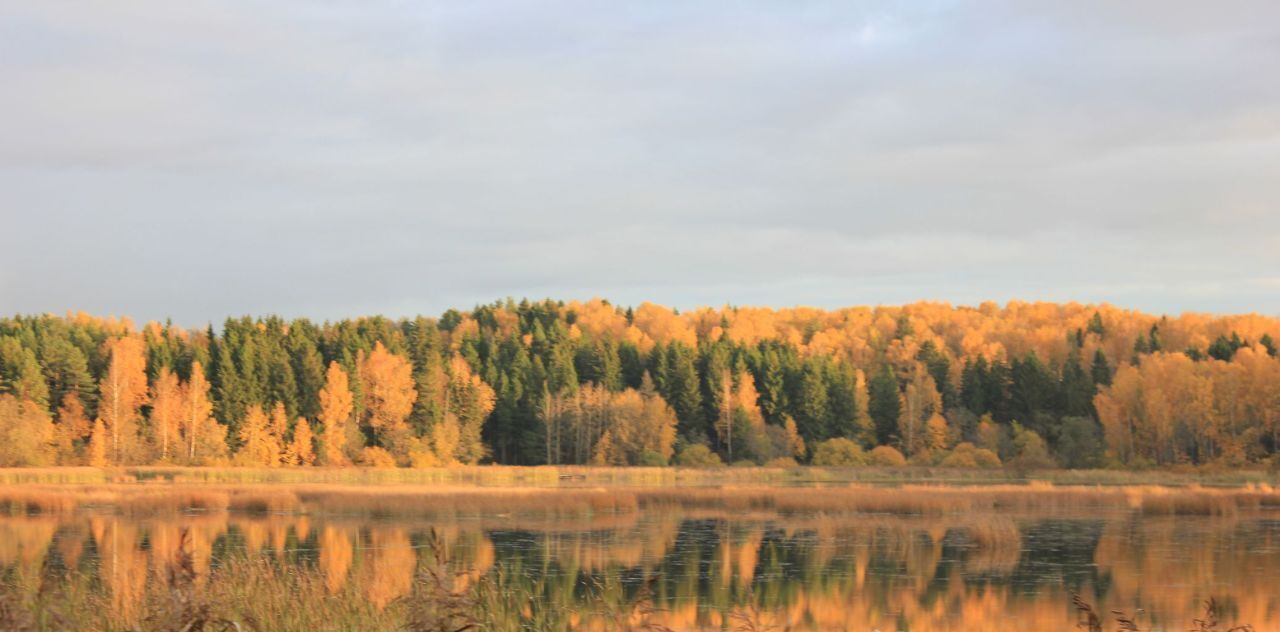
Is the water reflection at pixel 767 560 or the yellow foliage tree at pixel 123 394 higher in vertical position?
the yellow foliage tree at pixel 123 394

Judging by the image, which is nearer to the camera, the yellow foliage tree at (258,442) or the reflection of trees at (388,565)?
the reflection of trees at (388,565)

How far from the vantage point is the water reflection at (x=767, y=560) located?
21312mm

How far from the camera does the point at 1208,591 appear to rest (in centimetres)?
2433

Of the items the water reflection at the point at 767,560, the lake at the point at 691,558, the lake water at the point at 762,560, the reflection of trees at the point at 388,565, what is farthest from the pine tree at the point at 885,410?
the reflection of trees at the point at 388,565

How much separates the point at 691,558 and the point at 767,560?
6.13 ft

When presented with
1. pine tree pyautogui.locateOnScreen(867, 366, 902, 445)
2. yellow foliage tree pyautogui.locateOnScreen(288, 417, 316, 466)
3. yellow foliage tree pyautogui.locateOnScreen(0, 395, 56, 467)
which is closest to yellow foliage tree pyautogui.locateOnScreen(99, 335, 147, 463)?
yellow foliage tree pyautogui.locateOnScreen(0, 395, 56, 467)

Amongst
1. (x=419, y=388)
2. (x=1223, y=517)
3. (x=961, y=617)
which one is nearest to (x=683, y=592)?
(x=961, y=617)

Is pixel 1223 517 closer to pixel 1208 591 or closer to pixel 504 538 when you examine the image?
pixel 1208 591

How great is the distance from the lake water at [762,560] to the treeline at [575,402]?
136ft

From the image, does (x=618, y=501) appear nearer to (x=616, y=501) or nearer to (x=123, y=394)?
(x=616, y=501)

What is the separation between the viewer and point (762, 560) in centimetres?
3012

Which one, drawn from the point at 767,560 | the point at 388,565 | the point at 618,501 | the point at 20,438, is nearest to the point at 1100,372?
the point at 618,501

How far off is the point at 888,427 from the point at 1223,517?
5842cm

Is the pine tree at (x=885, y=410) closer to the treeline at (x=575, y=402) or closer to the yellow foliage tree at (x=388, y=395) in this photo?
the treeline at (x=575, y=402)
